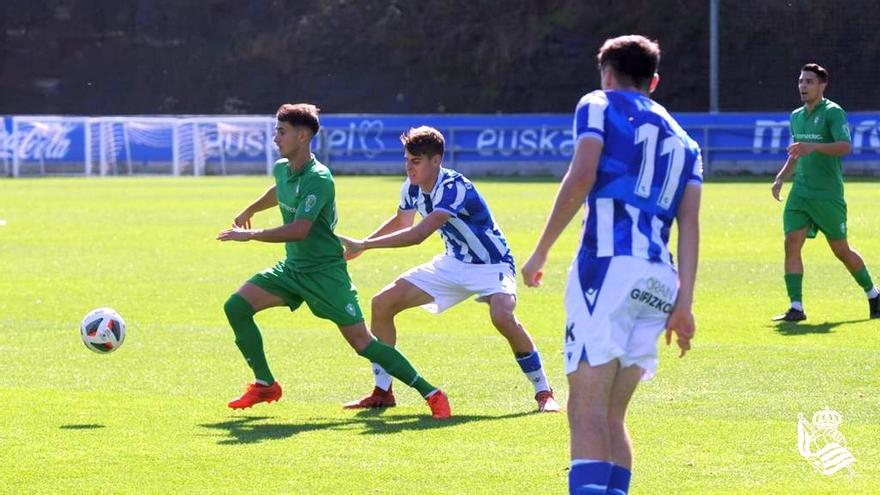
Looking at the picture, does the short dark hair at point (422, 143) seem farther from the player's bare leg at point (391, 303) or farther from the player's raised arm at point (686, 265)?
the player's raised arm at point (686, 265)

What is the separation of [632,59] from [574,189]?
0.59 meters

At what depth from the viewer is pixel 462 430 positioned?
27.3ft

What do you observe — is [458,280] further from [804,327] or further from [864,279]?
[864,279]

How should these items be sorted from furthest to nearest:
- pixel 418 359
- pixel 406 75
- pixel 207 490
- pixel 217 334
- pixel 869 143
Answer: pixel 406 75
pixel 869 143
pixel 217 334
pixel 418 359
pixel 207 490

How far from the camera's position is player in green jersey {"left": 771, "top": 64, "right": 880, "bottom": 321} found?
42.1ft

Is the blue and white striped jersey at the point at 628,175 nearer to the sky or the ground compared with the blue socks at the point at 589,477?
nearer to the sky

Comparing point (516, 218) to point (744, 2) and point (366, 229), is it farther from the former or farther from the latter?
point (744, 2)

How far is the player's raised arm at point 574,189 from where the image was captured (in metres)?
5.37

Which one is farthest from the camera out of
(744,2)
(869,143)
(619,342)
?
(744,2)

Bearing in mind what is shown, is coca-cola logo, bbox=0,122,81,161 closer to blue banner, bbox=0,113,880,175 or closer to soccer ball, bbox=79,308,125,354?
blue banner, bbox=0,113,880,175

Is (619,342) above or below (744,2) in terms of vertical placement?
below

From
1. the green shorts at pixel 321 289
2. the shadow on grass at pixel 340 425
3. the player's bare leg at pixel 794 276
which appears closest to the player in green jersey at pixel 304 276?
the green shorts at pixel 321 289

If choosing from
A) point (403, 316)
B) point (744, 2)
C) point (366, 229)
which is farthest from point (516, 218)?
point (744, 2)

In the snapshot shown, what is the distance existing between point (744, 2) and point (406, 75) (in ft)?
42.0
